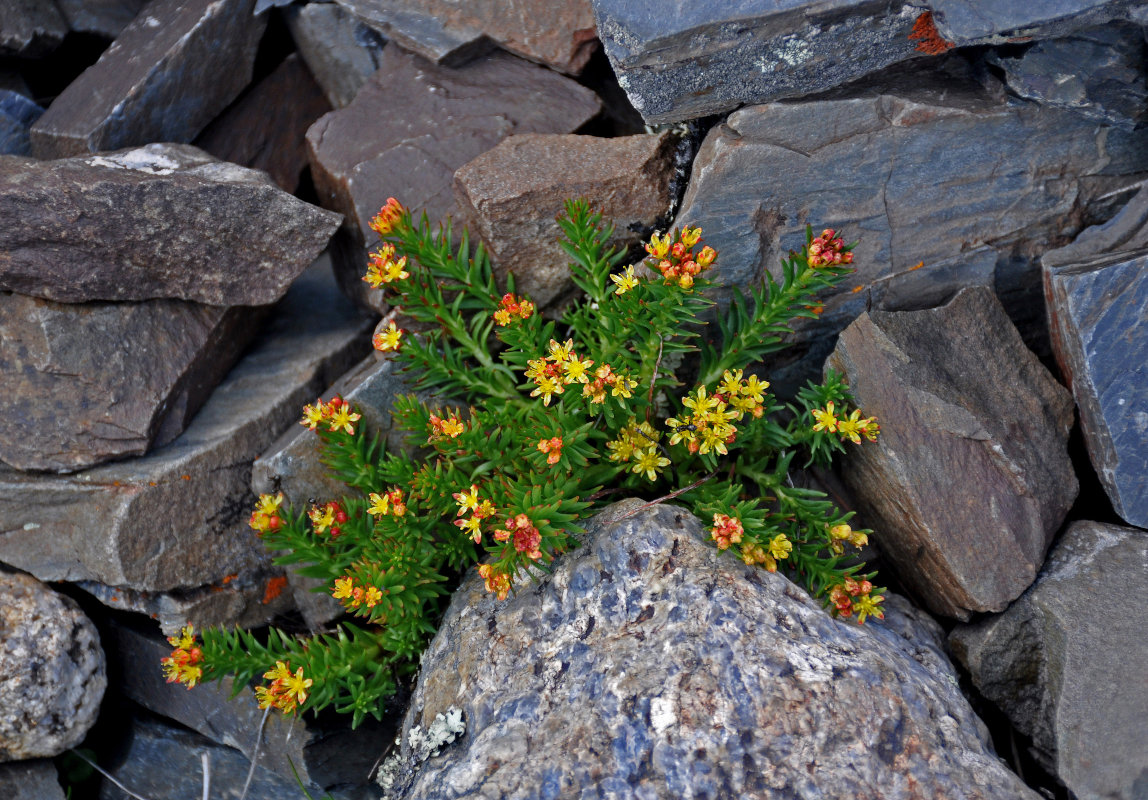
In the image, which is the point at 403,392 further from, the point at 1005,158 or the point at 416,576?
the point at 1005,158

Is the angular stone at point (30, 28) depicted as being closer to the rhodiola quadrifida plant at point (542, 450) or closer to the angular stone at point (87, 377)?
the angular stone at point (87, 377)

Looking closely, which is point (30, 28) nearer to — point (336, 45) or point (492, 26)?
point (336, 45)

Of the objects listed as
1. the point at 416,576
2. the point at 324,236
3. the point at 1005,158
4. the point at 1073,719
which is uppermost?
the point at 324,236

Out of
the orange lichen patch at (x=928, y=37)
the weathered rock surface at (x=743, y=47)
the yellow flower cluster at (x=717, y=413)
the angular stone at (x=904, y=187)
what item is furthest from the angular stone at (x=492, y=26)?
the yellow flower cluster at (x=717, y=413)

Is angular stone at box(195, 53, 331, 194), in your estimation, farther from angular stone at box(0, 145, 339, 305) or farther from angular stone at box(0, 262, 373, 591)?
angular stone at box(0, 262, 373, 591)

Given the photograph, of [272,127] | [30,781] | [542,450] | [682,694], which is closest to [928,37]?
[542,450]

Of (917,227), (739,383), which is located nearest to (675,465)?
(739,383)

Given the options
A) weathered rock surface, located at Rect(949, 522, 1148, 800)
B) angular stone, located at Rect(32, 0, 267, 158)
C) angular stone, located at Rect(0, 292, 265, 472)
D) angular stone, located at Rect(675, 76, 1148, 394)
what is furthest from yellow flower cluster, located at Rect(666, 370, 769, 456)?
angular stone, located at Rect(32, 0, 267, 158)

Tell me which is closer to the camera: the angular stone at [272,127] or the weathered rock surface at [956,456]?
the weathered rock surface at [956,456]
